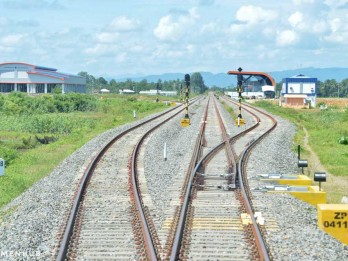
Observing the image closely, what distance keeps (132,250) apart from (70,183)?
22.5 feet

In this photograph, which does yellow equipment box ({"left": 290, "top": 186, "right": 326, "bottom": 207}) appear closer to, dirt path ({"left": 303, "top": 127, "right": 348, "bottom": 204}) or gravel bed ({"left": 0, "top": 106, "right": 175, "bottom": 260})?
dirt path ({"left": 303, "top": 127, "right": 348, "bottom": 204})

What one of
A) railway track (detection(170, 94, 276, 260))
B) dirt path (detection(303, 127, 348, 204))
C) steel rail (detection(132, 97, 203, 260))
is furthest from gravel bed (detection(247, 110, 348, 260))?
steel rail (detection(132, 97, 203, 260))

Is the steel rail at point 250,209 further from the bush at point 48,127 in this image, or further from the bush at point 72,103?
the bush at point 72,103

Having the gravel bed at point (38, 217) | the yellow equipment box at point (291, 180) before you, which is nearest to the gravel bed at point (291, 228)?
the yellow equipment box at point (291, 180)

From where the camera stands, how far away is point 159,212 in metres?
13.4

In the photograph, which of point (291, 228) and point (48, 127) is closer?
point (291, 228)

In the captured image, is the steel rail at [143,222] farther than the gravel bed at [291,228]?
No

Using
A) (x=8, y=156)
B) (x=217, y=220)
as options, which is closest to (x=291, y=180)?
(x=217, y=220)

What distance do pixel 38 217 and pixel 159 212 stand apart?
8.02ft

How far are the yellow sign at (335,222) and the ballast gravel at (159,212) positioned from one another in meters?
0.23

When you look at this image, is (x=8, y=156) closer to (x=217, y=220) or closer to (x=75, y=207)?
(x=75, y=207)

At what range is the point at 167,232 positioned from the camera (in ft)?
38.6

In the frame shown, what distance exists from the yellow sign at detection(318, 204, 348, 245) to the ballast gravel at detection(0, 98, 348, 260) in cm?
23

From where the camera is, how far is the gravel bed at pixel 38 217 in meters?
10.5
